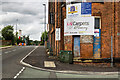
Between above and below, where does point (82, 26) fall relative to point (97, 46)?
above

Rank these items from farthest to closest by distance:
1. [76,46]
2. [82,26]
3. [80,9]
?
[76,46], [80,9], [82,26]

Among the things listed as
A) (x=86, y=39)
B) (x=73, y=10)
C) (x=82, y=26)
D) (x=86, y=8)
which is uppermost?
(x=86, y=8)

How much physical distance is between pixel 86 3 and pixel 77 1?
127 centimetres

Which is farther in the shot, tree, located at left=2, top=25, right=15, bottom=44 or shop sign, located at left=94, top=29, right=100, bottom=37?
tree, located at left=2, top=25, right=15, bottom=44

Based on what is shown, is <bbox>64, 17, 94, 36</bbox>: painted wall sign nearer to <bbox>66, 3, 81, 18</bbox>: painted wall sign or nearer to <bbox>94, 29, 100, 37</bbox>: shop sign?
<bbox>94, 29, 100, 37</bbox>: shop sign

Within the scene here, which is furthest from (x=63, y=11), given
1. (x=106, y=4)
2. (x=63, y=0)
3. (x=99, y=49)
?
(x=99, y=49)

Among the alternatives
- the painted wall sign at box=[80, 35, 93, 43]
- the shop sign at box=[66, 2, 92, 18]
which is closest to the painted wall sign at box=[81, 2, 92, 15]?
the shop sign at box=[66, 2, 92, 18]

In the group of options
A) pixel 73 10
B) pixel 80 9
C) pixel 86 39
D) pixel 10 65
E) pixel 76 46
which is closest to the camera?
pixel 10 65

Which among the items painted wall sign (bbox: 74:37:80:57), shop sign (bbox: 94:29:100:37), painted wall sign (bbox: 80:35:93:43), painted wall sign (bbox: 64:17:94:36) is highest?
painted wall sign (bbox: 64:17:94:36)

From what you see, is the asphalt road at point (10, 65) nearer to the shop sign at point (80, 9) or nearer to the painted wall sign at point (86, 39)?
the painted wall sign at point (86, 39)

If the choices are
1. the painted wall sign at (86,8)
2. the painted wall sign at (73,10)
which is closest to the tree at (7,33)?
the painted wall sign at (73,10)

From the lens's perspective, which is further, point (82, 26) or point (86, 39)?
point (82, 26)

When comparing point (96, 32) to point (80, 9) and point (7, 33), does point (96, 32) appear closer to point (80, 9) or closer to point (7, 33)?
point (80, 9)

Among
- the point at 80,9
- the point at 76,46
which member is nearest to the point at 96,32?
the point at 76,46
